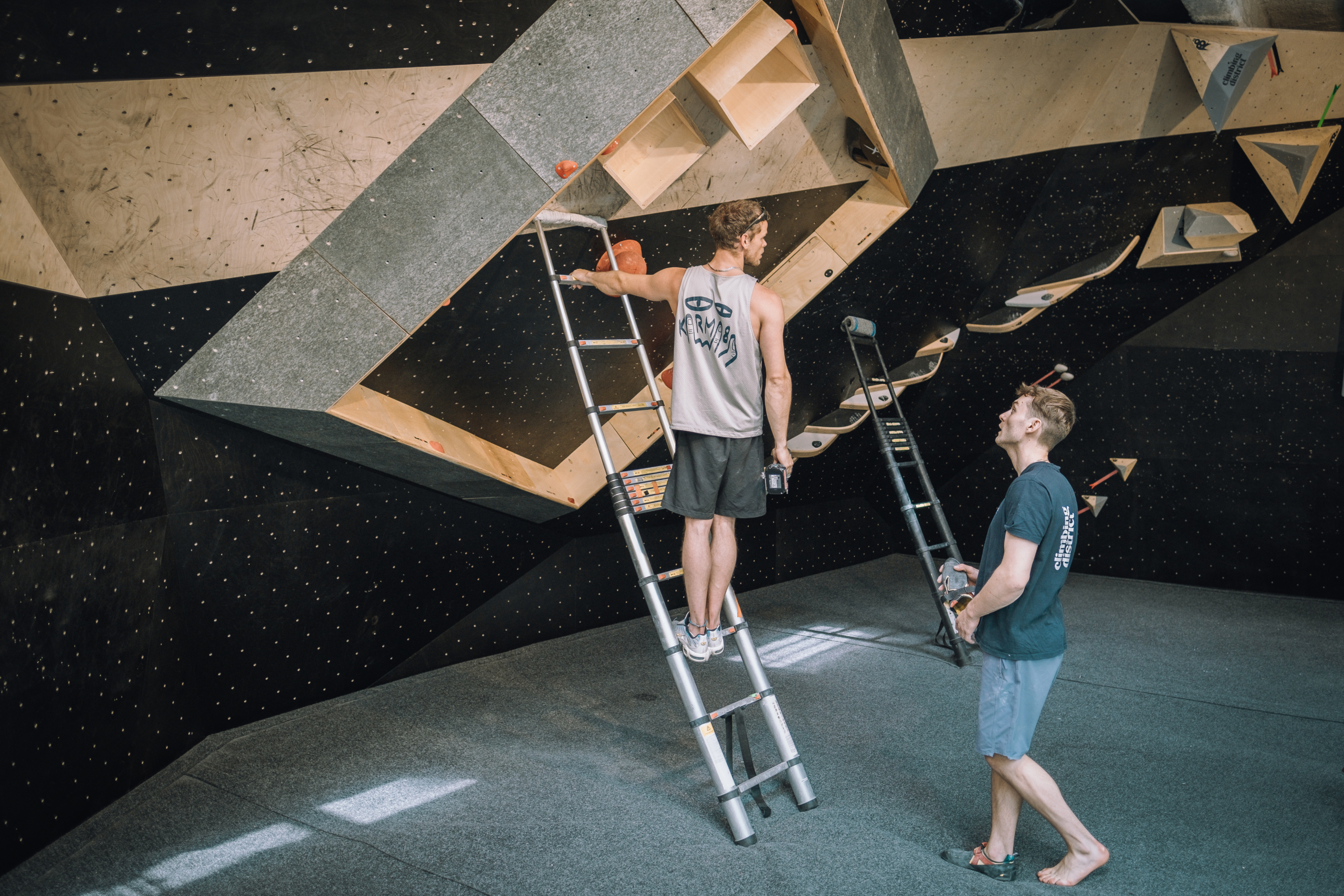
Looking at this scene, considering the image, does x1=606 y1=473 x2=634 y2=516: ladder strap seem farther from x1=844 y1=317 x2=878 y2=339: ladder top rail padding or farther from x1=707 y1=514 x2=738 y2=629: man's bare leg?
x1=844 y1=317 x2=878 y2=339: ladder top rail padding

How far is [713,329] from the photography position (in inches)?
110

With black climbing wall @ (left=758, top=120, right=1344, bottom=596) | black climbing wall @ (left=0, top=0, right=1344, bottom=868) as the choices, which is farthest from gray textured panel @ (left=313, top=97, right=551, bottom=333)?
black climbing wall @ (left=758, top=120, right=1344, bottom=596)

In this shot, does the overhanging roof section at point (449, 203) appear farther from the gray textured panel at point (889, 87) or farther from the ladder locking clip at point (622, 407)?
the ladder locking clip at point (622, 407)

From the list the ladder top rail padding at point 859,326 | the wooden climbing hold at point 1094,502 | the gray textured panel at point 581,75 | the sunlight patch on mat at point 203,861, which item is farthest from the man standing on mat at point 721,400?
the wooden climbing hold at point 1094,502

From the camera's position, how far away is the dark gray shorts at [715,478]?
282 centimetres

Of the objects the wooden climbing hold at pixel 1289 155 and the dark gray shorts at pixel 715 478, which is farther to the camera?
the wooden climbing hold at pixel 1289 155

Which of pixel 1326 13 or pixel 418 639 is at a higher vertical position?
pixel 1326 13

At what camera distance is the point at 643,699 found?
3602mm

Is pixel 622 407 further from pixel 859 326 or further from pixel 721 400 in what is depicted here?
pixel 859 326

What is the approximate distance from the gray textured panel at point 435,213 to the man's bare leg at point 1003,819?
6.51 feet

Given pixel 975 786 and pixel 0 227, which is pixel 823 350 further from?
pixel 0 227

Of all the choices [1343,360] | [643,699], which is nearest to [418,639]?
[643,699]

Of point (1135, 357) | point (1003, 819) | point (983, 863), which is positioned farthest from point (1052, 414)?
point (1135, 357)

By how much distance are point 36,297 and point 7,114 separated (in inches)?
18.9
